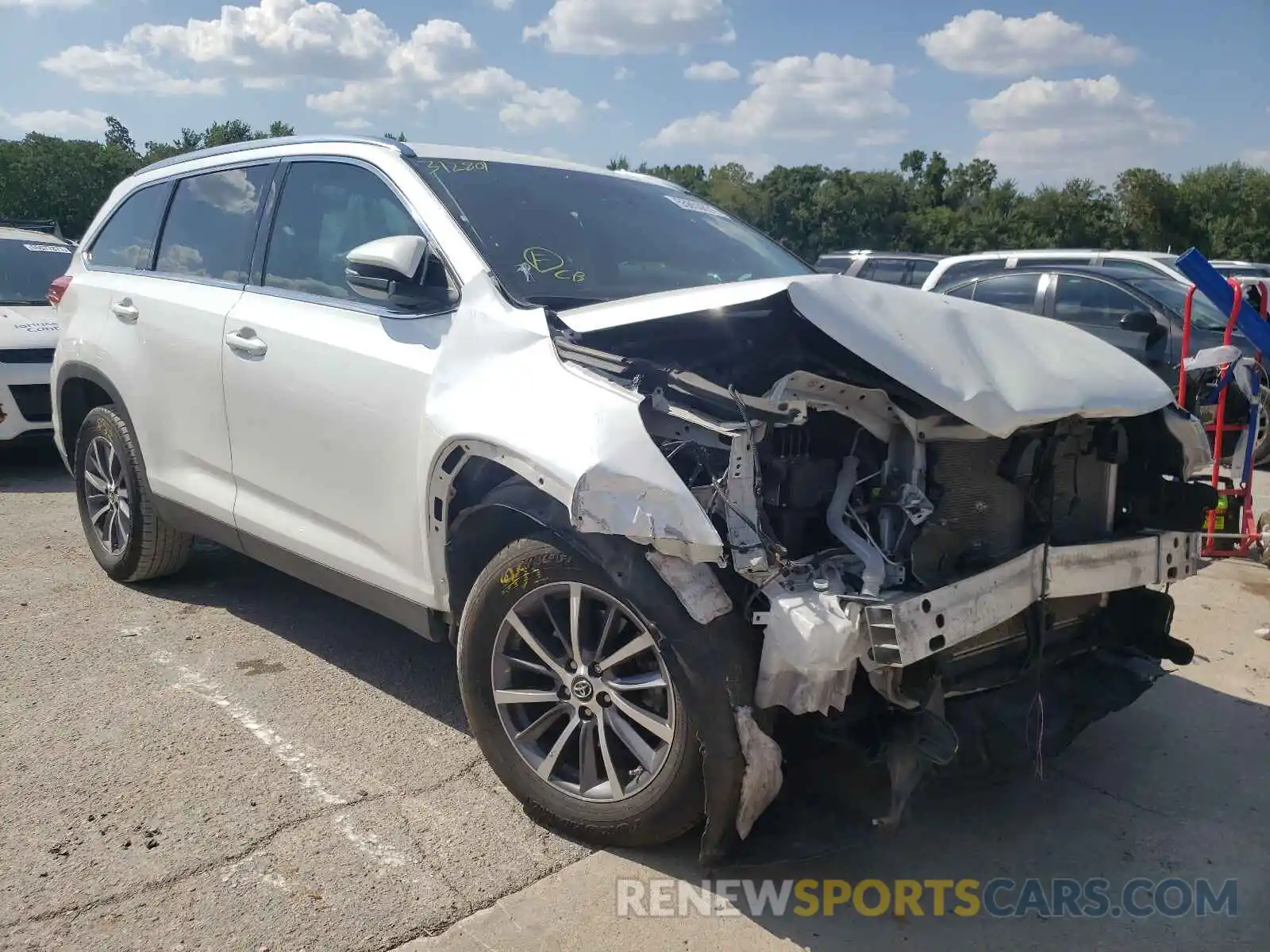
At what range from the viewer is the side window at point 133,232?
4.96 meters

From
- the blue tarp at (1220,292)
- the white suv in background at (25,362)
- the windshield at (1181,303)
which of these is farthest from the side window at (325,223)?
the windshield at (1181,303)

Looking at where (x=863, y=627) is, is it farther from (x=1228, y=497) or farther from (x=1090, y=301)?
(x=1090, y=301)

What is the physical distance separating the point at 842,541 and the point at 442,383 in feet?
4.23

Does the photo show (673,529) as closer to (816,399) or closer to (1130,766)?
(816,399)

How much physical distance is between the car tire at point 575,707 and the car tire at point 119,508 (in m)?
2.47

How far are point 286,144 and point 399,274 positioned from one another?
1.40m

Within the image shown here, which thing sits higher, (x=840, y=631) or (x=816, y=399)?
(x=816, y=399)

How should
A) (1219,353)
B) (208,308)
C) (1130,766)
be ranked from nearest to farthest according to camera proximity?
(1130,766) < (208,308) < (1219,353)

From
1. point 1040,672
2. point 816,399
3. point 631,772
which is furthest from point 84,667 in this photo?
point 1040,672

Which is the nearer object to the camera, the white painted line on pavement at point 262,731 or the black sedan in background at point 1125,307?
the white painted line on pavement at point 262,731

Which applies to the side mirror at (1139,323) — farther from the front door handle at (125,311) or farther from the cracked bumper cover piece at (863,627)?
the front door handle at (125,311)

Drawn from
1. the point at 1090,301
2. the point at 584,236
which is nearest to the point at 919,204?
the point at 1090,301

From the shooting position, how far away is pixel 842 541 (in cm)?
277

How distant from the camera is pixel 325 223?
3.90 meters
